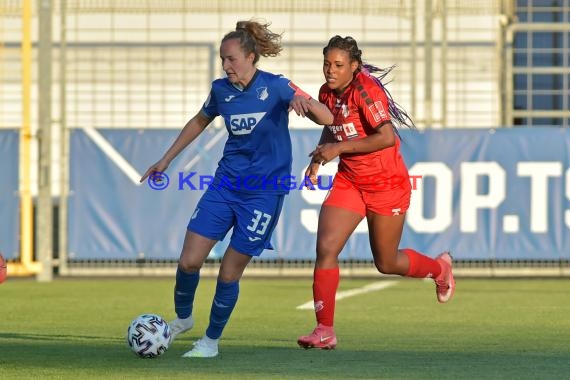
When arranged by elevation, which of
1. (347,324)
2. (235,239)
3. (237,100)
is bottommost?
(347,324)

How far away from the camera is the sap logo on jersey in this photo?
838 centimetres

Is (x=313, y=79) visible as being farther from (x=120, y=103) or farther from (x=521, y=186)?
(x=521, y=186)

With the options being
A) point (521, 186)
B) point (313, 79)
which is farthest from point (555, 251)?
point (313, 79)

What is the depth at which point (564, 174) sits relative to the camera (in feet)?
52.4

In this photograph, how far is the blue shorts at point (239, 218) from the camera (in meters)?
8.37

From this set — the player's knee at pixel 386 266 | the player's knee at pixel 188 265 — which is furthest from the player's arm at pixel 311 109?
the player's knee at pixel 386 266

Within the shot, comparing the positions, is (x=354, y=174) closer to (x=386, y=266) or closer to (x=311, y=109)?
(x=386, y=266)

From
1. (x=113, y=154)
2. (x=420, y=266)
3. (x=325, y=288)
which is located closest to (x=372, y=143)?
(x=325, y=288)

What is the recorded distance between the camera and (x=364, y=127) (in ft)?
29.3

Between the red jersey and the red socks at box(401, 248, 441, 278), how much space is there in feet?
2.09

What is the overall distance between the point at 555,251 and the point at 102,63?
6.17 metres

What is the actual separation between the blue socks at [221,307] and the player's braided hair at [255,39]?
4.30 ft

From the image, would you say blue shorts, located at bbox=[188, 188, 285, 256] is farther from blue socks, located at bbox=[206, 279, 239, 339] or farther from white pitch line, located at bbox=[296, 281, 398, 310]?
white pitch line, located at bbox=[296, 281, 398, 310]

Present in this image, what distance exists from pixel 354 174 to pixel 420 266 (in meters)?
1.03
